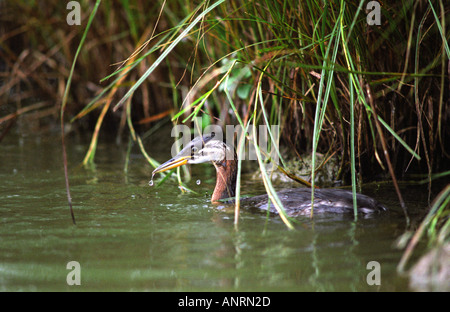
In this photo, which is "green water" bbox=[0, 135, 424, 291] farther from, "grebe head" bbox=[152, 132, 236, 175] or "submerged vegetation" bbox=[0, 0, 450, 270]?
"submerged vegetation" bbox=[0, 0, 450, 270]

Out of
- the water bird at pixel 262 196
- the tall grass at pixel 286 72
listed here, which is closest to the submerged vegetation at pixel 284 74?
the tall grass at pixel 286 72

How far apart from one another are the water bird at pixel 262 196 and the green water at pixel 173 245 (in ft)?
0.46

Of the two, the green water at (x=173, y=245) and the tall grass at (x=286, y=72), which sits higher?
the tall grass at (x=286, y=72)

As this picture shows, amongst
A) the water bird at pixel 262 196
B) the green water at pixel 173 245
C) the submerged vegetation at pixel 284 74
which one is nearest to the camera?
the green water at pixel 173 245

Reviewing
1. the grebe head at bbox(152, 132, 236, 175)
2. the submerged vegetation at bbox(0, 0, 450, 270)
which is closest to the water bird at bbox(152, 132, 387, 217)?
the grebe head at bbox(152, 132, 236, 175)

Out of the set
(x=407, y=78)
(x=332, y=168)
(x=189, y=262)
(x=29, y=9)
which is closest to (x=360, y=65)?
(x=407, y=78)

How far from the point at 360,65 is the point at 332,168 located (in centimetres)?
152

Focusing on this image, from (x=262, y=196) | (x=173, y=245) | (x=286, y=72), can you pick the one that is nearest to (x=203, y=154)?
(x=262, y=196)

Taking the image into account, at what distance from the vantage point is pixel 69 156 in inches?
267

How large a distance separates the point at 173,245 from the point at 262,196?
1212 millimetres

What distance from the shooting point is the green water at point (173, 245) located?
310 cm

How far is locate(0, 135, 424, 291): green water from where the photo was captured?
3102 millimetres

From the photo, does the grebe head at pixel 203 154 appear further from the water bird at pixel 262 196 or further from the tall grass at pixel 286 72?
the tall grass at pixel 286 72

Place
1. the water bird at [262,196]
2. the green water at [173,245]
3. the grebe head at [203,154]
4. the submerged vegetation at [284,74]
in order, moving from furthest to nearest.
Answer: the grebe head at [203,154], the water bird at [262,196], the submerged vegetation at [284,74], the green water at [173,245]
